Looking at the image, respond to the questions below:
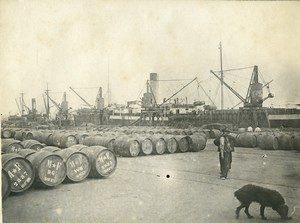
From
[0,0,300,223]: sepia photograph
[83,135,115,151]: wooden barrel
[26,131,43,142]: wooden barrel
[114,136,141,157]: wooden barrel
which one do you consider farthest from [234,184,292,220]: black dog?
[26,131,43,142]: wooden barrel

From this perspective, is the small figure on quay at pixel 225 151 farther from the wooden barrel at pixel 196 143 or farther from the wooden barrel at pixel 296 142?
the wooden barrel at pixel 296 142

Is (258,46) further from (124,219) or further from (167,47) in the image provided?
(124,219)

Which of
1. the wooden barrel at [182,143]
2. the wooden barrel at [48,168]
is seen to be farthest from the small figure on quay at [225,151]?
the wooden barrel at [182,143]

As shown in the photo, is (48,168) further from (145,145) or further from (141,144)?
(145,145)

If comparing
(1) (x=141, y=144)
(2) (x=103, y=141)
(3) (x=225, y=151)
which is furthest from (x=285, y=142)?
(2) (x=103, y=141)

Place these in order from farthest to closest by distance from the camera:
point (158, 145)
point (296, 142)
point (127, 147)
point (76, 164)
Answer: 1. point (296, 142)
2. point (158, 145)
3. point (127, 147)
4. point (76, 164)
